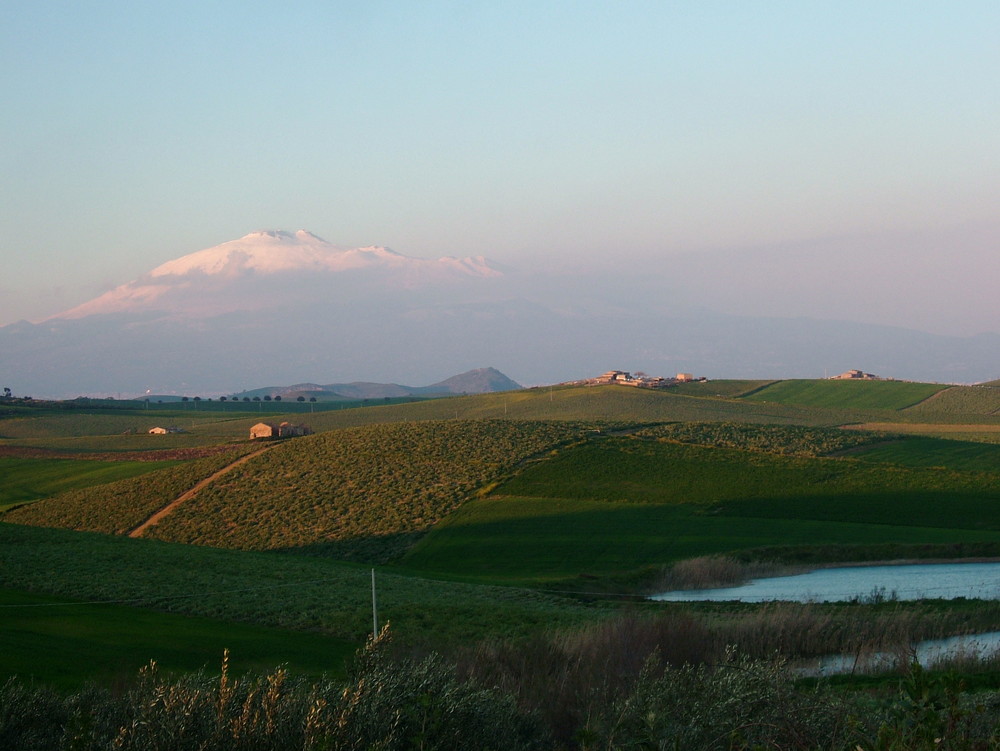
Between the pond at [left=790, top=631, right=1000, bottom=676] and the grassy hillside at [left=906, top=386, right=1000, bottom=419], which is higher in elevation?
the grassy hillside at [left=906, top=386, right=1000, bottom=419]

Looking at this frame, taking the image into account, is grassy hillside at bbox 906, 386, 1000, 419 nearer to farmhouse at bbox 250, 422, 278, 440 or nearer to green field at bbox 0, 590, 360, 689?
farmhouse at bbox 250, 422, 278, 440

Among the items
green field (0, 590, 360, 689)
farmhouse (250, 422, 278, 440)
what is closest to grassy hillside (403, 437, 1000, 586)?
green field (0, 590, 360, 689)

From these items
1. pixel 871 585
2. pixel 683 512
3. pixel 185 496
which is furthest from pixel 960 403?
pixel 871 585

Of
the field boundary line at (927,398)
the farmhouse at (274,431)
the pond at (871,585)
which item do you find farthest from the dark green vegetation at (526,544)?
the field boundary line at (927,398)

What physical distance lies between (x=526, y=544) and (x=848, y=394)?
102564mm

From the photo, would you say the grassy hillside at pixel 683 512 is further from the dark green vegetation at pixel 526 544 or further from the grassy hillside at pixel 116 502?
the grassy hillside at pixel 116 502

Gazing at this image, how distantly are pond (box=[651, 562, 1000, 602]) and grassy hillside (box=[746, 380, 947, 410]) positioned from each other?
301 feet

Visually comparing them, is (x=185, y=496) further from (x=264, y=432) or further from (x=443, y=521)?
(x=264, y=432)

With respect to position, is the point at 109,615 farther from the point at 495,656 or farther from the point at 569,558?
the point at 569,558

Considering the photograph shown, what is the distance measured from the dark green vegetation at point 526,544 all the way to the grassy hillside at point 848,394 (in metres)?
23.2

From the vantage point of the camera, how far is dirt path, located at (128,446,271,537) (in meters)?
57.4

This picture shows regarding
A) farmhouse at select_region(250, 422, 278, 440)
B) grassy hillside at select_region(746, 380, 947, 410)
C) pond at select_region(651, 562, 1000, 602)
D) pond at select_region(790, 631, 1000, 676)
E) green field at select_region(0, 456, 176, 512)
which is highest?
grassy hillside at select_region(746, 380, 947, 410)

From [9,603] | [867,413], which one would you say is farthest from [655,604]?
[867,413]

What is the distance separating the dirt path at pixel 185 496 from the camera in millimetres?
57372
